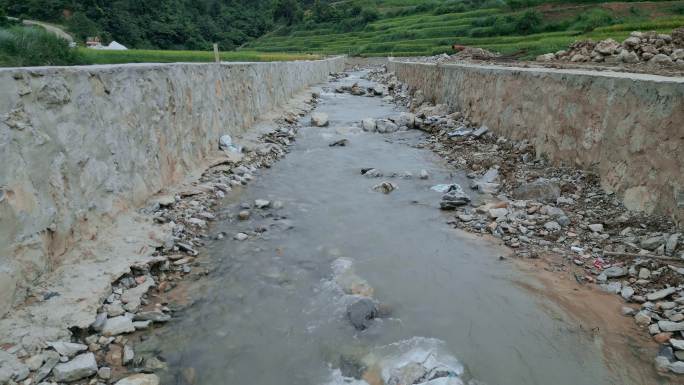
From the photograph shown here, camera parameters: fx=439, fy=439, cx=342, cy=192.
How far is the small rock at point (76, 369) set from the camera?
3242mm

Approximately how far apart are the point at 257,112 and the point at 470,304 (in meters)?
9.44

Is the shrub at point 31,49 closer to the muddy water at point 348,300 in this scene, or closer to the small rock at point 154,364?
the muddy water at point 348,300

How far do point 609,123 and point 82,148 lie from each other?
6.76 meters

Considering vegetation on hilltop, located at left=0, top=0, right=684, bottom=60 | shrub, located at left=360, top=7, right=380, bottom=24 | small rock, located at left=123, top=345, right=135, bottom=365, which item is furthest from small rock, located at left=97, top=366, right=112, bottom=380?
shrub, located at left=360, top=7, right=380, bottom=24

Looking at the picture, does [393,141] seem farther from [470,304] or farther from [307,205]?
[470,304]

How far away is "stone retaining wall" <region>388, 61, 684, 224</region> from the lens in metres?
5.08

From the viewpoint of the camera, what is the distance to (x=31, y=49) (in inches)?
442

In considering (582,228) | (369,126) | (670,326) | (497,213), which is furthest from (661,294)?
(369,126)

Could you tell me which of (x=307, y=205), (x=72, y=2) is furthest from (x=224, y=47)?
(x=307, y=205)

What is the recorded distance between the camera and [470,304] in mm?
4527

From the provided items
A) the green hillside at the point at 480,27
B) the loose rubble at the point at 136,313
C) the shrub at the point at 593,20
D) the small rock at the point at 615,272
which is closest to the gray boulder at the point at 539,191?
the small rock at the point at 615,272

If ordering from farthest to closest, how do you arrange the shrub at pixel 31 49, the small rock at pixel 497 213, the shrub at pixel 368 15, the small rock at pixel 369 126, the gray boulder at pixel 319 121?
the shrub at pixel 368 15 < the gray boulder at pixel 319 121 < the small rock at pixel 369 126 < the shrub at pixel 31 49 < the small rock at pixel 497 213

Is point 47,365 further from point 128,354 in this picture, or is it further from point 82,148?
point 82,148

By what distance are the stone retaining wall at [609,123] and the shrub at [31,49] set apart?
35.7 ft
